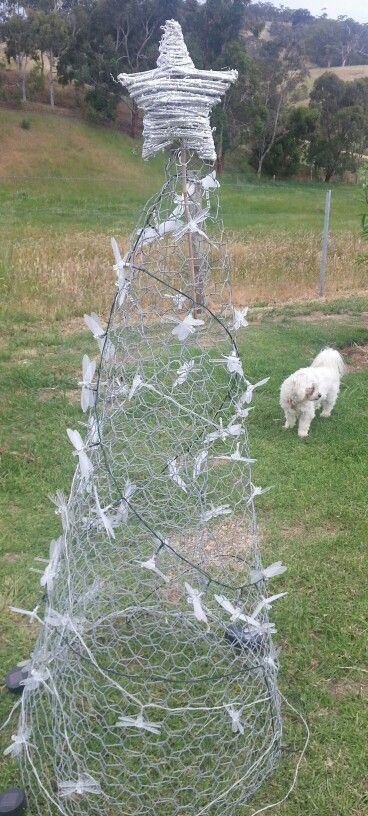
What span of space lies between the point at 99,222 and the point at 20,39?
74.4 feet

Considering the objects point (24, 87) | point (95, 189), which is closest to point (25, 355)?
point (95, 189)

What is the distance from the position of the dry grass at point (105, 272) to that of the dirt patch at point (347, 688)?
6388 mm

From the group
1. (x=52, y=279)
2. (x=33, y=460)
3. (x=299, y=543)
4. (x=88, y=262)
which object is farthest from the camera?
(x=88, y=262)

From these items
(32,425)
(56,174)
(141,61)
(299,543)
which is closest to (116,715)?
A: (299,543)

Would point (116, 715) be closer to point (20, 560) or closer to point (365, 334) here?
point (20, 560)

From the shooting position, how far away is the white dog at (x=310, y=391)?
5176mm

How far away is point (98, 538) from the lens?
3.59 m

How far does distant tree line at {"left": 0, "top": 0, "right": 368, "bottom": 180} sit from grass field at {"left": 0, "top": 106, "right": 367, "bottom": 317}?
2.74 meters

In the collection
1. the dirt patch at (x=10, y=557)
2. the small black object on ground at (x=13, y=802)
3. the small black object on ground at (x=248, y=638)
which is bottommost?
the dirt patch at (x=10, y=557)

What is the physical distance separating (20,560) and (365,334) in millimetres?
5457

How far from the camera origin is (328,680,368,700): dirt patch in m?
2.85

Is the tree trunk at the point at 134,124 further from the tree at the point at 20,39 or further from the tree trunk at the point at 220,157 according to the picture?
the tree at the point at 20,39

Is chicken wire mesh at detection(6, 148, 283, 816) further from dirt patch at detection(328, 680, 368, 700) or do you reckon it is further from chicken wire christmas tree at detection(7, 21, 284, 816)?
dirt patch at detection(328, 680, 368, 700)

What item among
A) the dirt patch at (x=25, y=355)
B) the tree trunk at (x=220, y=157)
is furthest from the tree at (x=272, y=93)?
the dirt patch at (x=25, y=355)
